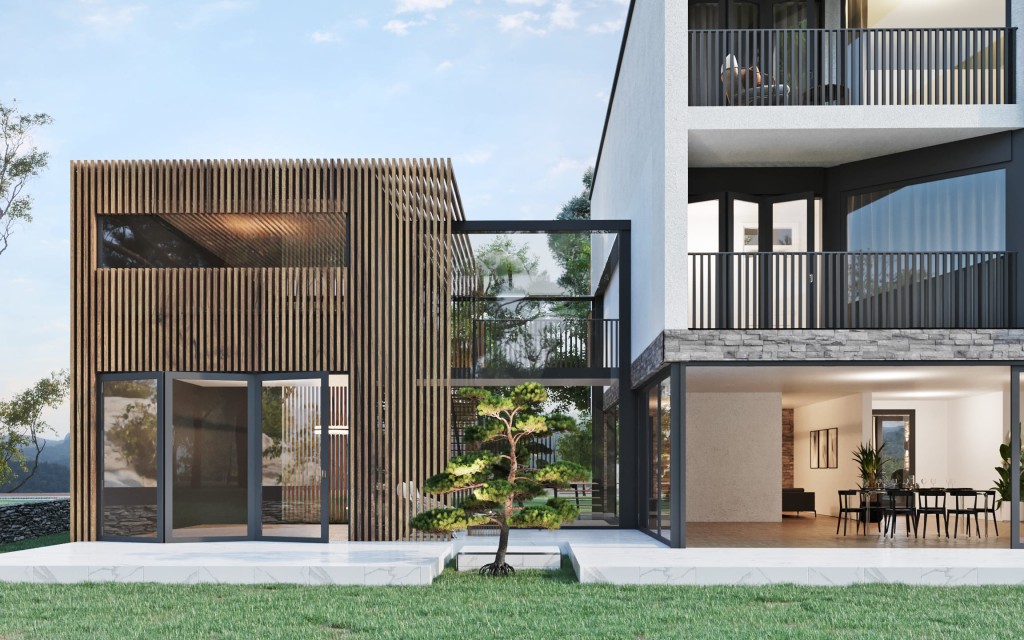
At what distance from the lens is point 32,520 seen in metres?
16.1

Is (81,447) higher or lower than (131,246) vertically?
lower

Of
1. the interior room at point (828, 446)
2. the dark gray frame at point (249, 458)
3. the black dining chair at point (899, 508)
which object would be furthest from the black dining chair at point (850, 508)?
the dark gray frame at point (249, 458)

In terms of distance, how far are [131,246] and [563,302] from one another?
7.10 metres

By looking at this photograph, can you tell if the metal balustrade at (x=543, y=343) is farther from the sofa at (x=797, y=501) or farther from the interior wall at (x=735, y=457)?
the sofa at (x=797, y=501)

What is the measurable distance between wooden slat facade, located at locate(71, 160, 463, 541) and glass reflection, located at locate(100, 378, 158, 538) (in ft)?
0.97

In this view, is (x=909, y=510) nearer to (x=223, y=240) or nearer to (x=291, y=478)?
(x=291, y=478)

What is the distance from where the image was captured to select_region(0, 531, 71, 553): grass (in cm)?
1442

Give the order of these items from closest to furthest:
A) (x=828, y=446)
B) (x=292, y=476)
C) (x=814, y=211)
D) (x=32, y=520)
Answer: (x=292, y=476), (x=814, y=211), (x=32, y=520), (x=828, y=446)

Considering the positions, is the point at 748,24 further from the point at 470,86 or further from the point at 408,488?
the point at 470,86

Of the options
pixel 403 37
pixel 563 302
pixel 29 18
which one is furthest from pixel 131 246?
pixel 403 37

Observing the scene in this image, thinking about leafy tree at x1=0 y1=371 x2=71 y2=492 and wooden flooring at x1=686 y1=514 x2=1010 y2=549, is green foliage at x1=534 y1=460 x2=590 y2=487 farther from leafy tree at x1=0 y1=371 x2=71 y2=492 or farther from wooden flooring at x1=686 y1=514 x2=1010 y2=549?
leafy tree at x1=0 y1=371 x2=71 y2=492

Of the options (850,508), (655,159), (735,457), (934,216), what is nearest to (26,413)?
(735,457)

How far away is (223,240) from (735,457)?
936 cm

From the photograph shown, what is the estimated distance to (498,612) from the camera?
7.70m
